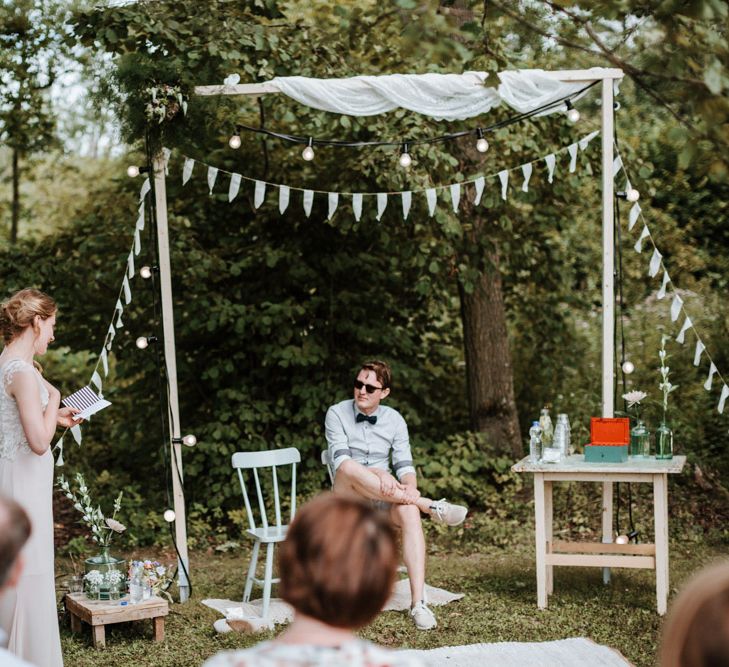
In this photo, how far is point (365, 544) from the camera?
1.47 meters

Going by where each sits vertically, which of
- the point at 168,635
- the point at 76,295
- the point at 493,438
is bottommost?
the point at 168,635

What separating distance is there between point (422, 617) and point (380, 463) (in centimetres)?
85

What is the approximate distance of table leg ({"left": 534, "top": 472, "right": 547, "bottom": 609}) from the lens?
14.9ft

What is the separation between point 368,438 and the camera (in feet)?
15.9

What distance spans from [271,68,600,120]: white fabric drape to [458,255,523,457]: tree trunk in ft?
7.87

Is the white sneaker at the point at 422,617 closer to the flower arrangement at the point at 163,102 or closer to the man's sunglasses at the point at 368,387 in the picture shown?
the man's sunglasses at the point at 368,387

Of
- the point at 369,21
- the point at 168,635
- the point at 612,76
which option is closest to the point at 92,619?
the point at 168,635

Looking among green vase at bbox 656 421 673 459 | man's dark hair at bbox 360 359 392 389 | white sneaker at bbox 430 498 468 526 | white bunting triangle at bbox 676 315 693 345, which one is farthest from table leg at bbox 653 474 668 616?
man's dark hair at bbox 360 359 392 389

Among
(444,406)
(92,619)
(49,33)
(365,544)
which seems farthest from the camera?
(444,406)

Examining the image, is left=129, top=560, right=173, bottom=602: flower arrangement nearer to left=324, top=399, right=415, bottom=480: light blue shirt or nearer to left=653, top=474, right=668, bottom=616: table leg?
left=324, top=399, right=415, bottom=480: light blue shirt

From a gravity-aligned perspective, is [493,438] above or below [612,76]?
below

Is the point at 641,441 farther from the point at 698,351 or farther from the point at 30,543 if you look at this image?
the point at 30,543

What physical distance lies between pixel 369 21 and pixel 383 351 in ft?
7.62

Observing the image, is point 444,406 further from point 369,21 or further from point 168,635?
point 168,635
